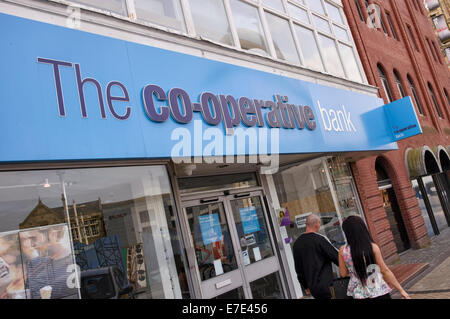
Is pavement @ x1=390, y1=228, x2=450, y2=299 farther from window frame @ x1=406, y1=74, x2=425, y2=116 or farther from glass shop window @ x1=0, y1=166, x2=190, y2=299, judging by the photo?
window frame @ x1=406, y1=74, x2=425, y2=116

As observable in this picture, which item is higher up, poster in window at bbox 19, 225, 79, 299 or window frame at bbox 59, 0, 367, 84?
window frame at bbox 59, 0, 367, 84

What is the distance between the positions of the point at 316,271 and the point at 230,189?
2.86m

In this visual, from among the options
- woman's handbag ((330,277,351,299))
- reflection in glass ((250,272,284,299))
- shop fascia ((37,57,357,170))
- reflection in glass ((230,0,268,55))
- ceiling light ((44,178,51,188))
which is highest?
reflection in glass ((230,0,268,55))

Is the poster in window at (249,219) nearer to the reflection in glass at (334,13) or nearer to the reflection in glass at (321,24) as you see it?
the reflection in glass at (321,24)

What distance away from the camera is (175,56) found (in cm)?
534

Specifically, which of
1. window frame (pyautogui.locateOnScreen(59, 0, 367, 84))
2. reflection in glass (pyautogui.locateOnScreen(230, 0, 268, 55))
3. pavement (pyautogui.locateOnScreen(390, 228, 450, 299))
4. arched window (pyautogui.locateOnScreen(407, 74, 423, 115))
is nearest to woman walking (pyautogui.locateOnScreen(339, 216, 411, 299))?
pavement (pyautogui.locateOnScreen(390, 228, 450, 299))

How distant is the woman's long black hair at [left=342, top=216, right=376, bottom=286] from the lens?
3781mm

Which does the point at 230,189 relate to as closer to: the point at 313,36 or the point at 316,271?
the point at 316,271

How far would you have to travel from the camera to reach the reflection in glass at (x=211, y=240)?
6160 mm

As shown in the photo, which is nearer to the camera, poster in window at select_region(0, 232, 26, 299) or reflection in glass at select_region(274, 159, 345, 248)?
poster in window at select_region(0, 232, 26, 299)

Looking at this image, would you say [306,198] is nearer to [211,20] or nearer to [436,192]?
[211,20]

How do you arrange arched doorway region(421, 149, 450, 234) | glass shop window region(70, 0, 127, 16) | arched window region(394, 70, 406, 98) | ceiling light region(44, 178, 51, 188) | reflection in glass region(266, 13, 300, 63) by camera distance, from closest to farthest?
ceiling light region(44, 178, 51, 188), glass shop window region(70, 0, 127, 16), reflection in glass region(266, 13, 300, 63), arched doorway region(421, 149, 450, 234), arched window region(394, 70, 406, 98)

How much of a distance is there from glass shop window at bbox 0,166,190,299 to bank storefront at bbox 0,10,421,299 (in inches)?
0.5

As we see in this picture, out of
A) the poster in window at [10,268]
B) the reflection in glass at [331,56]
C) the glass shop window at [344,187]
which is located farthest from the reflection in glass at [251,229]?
the reflection in glass at [331,56]
